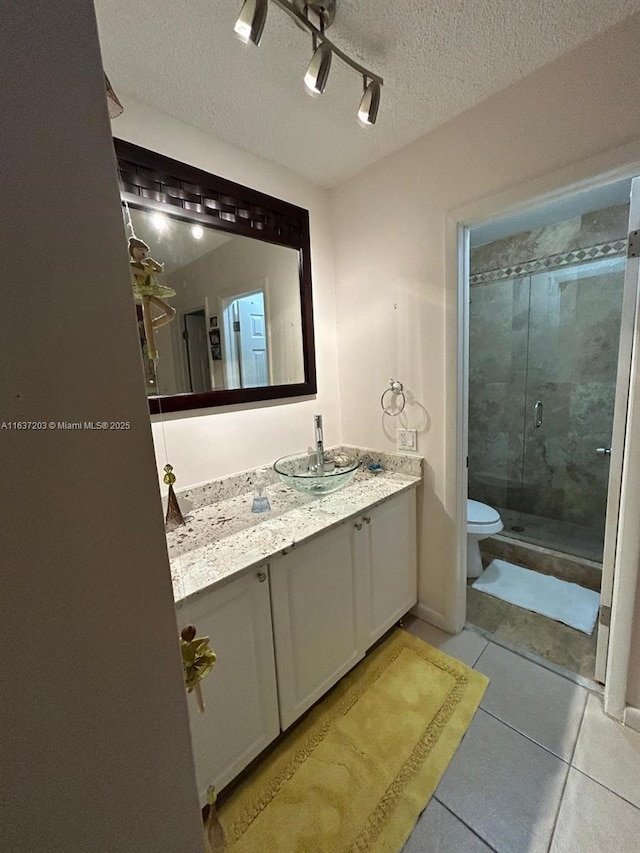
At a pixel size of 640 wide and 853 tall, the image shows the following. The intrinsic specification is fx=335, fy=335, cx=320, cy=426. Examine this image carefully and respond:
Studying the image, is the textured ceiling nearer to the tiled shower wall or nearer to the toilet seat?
the tiled shower wall

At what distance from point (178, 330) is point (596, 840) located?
2.12 m

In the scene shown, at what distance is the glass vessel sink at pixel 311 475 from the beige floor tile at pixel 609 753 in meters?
1.26

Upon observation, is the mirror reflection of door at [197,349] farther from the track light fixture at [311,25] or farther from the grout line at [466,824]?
the grout line at [466,824]

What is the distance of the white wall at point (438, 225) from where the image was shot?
3.56 ft

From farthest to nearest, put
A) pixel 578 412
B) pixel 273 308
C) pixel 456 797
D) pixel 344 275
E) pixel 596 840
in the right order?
pixel 578 412
pixel 344 275
pixel 273 308
pixel 456 797
pixel 596 840

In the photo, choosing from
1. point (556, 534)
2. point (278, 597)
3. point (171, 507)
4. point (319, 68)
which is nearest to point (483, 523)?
point (556, 534)

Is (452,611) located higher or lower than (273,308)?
lower

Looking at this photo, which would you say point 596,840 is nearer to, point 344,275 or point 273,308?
point 273,308

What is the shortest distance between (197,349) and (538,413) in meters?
2.50

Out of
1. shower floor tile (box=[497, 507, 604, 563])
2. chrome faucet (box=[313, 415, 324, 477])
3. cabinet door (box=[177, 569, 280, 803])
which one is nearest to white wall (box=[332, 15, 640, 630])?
chrome faucet (box=[313, 415, 324, 477])

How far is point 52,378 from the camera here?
36 centimetres

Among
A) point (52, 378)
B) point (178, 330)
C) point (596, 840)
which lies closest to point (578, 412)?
point (596, 840)

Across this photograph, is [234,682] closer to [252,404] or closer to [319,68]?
[252,404]

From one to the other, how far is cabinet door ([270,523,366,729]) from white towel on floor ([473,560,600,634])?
1110mm
